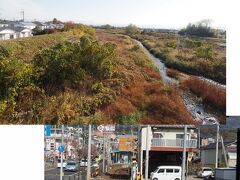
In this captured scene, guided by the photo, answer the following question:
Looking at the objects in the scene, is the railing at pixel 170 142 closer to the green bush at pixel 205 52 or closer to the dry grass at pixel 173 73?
the dry grass at pixel 173 73

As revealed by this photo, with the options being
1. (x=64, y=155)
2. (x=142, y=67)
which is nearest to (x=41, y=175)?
(x=64, y=155)

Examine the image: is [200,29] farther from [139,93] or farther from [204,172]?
[204,172]

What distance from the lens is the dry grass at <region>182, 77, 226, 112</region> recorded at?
4.51m

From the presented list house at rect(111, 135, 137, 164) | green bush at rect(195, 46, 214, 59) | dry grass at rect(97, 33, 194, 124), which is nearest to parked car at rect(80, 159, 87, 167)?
house at rect(111, 135, 137, 164)

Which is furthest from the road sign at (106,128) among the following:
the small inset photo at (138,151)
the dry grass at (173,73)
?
the dry grass at (173,73)

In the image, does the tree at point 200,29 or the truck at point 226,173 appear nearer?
the tree at point 200,29

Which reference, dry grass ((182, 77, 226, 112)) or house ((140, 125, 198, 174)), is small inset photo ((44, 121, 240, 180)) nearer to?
house ((140, 125, 198, 174))

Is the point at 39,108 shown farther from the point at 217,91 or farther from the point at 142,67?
the point at 217,91

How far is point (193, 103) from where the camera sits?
4.53 meters

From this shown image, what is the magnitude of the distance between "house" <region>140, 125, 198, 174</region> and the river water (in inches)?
A: 4.1

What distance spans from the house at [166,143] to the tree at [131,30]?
0.70 meters

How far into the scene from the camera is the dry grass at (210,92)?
451 cm

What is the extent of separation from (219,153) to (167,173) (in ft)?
1.41

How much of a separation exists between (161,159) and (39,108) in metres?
0.95
